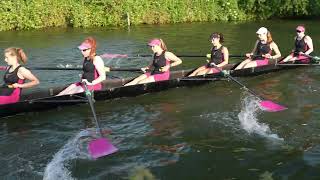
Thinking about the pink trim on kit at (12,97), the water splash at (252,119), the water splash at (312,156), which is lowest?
the water splash at (312,156)

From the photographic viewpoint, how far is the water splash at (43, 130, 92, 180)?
833 centimetres

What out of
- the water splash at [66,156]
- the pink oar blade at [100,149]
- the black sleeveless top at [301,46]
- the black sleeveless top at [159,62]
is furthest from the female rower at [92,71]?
the black sleeveless top at [301,46]

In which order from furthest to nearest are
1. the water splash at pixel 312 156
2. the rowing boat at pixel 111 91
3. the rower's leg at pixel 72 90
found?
the rower's leg at pixel 72 90 → the rowing boat at pixel 111 91 → the water splash at pixel 312 156

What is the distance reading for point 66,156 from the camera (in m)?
9.19

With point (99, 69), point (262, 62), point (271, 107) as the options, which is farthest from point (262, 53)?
point (99, 69)

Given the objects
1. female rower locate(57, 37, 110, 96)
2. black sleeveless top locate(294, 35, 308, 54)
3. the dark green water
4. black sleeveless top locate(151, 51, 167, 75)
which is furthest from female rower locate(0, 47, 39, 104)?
black sleeveless top locate(294, 35, 308, 54)

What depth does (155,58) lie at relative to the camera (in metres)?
13.3

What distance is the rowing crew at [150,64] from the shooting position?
1080 centimetres

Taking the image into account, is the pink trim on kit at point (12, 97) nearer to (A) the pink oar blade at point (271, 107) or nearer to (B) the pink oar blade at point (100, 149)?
(B) the pink oar blade at point (100, 149)

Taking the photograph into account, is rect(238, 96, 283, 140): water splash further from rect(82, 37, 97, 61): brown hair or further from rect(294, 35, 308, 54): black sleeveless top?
rect(294, 35, 308, 54): black sleeveless top

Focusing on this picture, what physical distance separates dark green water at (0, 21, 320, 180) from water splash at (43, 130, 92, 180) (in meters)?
0.02

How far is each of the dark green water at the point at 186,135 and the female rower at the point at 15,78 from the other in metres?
0.57

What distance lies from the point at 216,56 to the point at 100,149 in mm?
6464

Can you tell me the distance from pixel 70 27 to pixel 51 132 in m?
19.3
